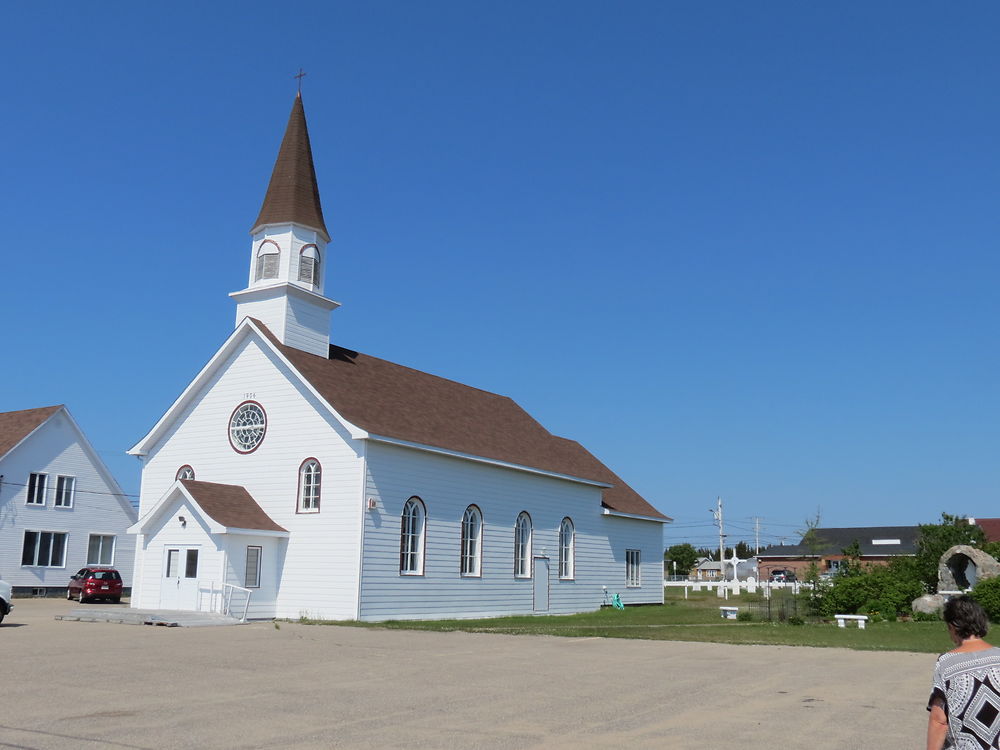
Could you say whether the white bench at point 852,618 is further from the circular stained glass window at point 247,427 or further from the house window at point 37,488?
the house window at point 37,488

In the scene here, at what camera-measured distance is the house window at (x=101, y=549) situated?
48.2m

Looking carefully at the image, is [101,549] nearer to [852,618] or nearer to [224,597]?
[224,597]

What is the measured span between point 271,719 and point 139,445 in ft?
82.4

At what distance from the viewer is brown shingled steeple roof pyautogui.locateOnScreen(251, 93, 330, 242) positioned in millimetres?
33469

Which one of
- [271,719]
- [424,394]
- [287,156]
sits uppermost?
[287,156]

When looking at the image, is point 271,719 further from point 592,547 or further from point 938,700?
point 592,547

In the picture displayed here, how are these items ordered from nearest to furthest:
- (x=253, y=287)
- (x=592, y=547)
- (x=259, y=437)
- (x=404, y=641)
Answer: (x=404, y=641) → (x=259, y=437) → (x=253, y=287) → (x=592, y=547)

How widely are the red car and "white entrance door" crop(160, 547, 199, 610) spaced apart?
28.8ft

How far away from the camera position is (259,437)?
31.0 m

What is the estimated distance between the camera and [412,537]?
1185 inches

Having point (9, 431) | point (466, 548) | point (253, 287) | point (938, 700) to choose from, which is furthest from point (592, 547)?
point (938, 700)

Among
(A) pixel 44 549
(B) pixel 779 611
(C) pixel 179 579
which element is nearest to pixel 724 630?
(B) pixel 779 611

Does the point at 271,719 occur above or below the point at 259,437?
below

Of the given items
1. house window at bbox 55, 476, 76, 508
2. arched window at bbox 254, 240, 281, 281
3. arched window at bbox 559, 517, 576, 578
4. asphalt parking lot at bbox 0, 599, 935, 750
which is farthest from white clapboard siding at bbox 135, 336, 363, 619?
house window at bbox 55, 476, 76, 508
